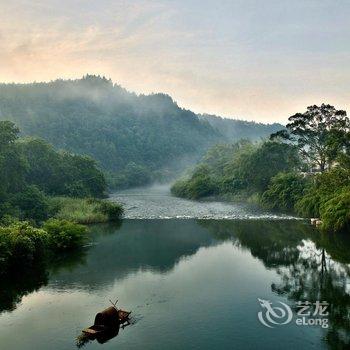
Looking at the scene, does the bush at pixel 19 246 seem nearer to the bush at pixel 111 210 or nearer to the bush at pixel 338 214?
the bush at pixel 111 210

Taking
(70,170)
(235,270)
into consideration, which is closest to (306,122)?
(70,170)

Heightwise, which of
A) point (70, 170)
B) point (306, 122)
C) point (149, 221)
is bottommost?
point (149, 221)

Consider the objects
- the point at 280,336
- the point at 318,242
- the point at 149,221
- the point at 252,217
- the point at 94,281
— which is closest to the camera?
the point at 280,336

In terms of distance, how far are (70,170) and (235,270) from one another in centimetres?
5581

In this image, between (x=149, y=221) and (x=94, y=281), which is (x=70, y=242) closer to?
(x=94, y=281)

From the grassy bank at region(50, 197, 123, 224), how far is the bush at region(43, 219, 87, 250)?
539 inches

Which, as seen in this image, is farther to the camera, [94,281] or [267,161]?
[267,161]

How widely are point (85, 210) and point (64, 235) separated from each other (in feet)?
64.3

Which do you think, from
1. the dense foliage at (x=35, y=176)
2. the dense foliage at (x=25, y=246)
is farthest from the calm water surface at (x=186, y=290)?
the dense foliage at (x=35, y=176)

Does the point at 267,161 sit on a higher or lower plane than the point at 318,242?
higher

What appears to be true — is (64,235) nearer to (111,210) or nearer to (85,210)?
(85,210)

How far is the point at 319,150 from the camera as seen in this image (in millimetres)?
75188

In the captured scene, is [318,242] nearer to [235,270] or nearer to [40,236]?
[235,270]

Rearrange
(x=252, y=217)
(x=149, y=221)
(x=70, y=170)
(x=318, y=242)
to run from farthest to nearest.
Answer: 1. (x=70, y=170)
2. (x=252, y=217)
3. (x=149, y=221)
4. (x=318, y=242)
